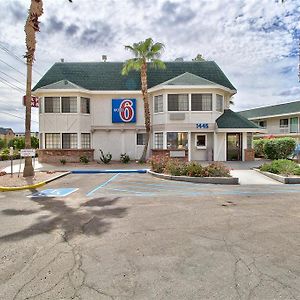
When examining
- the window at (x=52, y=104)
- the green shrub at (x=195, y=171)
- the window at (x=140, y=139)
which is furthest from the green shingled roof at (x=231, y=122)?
the window at (x=52, y=104)

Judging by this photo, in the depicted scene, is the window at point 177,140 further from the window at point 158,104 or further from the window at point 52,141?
the window at point 52,141

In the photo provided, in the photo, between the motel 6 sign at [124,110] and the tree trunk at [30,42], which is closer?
the tree trunk at [30,42]

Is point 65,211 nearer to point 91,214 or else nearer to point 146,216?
point 91,214

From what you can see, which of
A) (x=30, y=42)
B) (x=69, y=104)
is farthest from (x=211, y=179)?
(x=69, y=104)

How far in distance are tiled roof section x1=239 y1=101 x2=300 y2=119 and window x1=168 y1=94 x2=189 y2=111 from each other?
2370 cm

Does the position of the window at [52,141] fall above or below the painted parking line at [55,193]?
above

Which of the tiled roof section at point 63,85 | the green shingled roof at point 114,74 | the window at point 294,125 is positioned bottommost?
A: the window at point 294,125

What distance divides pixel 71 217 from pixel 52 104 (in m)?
17.9

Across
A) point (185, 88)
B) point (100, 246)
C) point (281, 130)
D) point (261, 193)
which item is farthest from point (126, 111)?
point (281, 130)

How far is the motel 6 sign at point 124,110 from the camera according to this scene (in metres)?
23.4

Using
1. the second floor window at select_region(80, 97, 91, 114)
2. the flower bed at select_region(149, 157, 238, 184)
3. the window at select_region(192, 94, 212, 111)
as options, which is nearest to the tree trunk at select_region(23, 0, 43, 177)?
the flower bed at select_region(149, 157, 238, 184)

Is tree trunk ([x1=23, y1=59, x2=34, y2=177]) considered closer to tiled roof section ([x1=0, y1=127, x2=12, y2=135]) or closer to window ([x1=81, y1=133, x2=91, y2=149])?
window ([x1=81, y1=133, x2=91, y2=149])

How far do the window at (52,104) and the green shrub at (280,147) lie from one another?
1931 cm

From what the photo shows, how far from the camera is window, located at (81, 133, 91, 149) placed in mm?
23297
